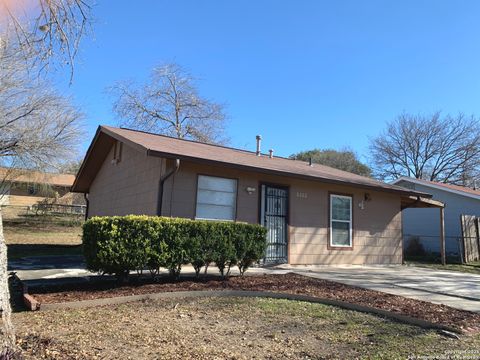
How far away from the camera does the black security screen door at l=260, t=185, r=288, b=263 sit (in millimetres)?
11359

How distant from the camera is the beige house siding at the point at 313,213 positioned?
32.9ft

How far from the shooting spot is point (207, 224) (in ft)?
26.3

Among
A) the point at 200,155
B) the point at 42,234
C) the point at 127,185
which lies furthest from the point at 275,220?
the point at 42,234

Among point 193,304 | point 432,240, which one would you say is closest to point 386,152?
point 432,240

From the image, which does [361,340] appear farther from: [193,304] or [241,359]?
[193,304]

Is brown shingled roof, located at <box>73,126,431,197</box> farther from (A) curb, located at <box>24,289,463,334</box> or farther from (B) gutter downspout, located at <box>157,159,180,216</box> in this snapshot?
(A) curb, located at <box>24,289,463,334</box>

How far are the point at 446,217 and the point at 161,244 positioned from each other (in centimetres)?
1835

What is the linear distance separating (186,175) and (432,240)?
51.3 feet

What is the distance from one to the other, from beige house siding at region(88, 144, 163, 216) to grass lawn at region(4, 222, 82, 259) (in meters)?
1.95

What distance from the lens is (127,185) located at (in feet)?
41.5

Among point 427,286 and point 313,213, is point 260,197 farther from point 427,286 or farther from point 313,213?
point 427,286

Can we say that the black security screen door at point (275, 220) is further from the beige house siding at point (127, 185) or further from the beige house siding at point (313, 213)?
the beige house siding at point (127, 185)

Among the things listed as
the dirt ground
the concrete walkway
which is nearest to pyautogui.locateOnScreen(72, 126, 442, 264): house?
the concrete walkway

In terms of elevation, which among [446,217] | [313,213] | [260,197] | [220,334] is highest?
[446,217]
